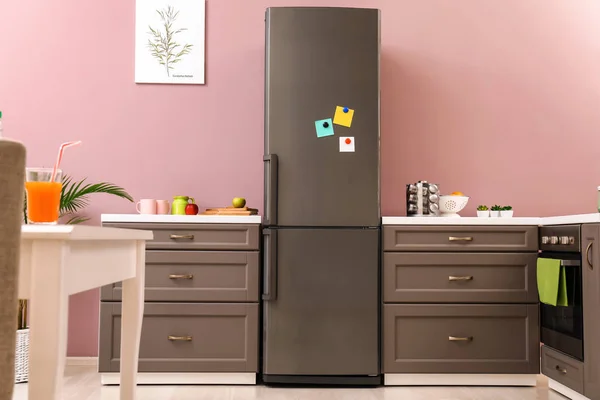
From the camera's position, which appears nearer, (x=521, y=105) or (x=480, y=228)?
(x=480, y=228)

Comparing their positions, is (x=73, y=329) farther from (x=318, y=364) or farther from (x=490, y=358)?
(x=490, y=358)

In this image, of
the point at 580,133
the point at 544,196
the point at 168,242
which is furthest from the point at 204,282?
the point at 580,133

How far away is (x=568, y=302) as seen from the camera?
113 inches

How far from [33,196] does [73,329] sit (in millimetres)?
2547

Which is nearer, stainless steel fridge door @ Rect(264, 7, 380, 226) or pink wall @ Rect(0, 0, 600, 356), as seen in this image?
stainless steel fridge door @ Rect(264, 7, 380, 226)

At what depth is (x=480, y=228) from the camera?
3.25 metres

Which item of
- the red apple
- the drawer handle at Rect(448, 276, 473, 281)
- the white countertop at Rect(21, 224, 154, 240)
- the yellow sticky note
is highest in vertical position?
the yellow sticky note

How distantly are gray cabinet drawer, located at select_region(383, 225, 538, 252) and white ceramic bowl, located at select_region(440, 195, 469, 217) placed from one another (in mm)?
232

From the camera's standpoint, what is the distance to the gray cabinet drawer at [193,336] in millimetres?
3168

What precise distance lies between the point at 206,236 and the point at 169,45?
1.27 metres

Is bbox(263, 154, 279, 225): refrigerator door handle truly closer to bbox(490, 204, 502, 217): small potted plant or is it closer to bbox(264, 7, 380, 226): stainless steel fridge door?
bbox(264, 7, 380, 226): stainless steel fridge door

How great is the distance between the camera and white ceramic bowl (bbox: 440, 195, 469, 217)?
346cm

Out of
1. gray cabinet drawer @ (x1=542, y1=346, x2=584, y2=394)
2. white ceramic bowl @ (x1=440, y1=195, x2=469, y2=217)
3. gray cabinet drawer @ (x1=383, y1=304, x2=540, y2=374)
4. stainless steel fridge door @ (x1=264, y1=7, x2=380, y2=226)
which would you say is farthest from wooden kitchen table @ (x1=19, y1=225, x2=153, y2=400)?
white ceramic bowl @ (x1=440, y1=195, x2=469, y2=217)

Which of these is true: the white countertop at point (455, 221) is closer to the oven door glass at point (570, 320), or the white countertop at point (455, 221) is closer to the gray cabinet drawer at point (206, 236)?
the oven door glass at point (570, 320)
